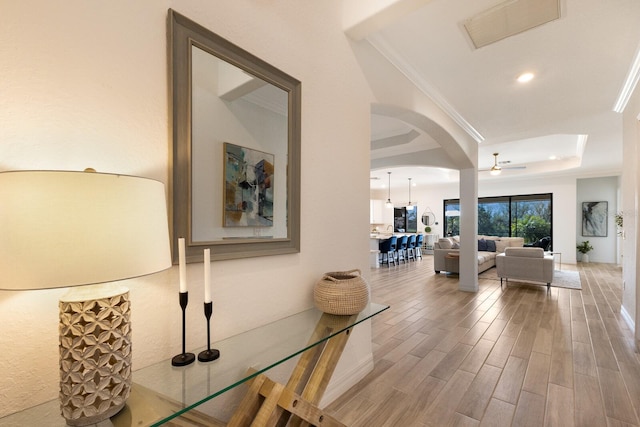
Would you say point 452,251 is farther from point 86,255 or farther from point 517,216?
point 86,255

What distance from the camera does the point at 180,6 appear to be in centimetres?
120

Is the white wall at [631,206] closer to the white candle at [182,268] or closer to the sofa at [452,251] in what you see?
the sofa at [452,251]

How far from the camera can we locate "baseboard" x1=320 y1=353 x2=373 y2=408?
1970 millimetres

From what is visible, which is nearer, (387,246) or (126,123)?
(126,123)

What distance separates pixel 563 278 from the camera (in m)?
6.28

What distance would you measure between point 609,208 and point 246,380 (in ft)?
38.4

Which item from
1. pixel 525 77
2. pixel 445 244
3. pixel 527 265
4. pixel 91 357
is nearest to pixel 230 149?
pixel 91 357

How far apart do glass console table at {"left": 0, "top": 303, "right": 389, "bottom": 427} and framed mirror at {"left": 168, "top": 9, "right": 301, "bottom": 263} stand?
401 millimetres

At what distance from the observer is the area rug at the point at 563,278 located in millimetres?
5641

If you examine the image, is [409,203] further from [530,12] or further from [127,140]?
[127,140]

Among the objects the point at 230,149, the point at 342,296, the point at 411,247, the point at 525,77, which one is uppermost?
the point at 525,77

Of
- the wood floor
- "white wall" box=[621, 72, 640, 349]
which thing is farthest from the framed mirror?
"white wall" box=[621, 72, 640, 349]

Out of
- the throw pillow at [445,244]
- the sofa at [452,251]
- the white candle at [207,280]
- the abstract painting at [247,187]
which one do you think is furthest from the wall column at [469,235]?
the white candle at [207,280]

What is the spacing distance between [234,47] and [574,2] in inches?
96.6
